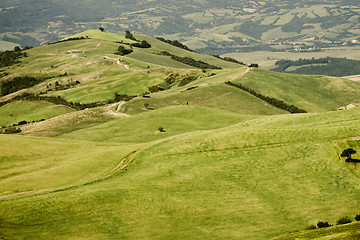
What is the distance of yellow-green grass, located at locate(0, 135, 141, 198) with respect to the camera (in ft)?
156

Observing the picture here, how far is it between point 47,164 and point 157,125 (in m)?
51.9

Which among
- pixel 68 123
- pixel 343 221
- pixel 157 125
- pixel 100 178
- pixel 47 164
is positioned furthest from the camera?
pixel 68 123

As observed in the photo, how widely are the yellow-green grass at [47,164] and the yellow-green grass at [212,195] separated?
5.26 feet

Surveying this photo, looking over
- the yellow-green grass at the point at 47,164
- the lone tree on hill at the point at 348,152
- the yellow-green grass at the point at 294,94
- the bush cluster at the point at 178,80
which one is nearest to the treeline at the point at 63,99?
the bush cluster at the point at 178,80

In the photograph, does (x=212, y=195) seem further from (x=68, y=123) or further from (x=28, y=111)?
(x=28, y=111)

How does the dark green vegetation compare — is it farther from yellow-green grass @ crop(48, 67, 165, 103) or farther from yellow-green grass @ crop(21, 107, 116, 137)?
yellow-green grass @ crop(48, 67, 165, 103)

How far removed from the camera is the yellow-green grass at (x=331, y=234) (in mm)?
29434

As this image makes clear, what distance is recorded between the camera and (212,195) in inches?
1767

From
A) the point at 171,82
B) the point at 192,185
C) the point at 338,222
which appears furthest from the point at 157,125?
the point at 171,82

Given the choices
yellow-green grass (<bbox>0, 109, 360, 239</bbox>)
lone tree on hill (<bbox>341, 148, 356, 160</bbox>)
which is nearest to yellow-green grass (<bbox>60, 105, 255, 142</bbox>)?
yellow-green grass (<bbox>0, 109, 360, 239</bbox>)

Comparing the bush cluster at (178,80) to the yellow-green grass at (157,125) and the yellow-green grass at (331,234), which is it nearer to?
the yellow-green grass at (157,125)

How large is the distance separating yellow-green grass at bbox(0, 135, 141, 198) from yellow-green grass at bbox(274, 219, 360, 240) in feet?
95.9

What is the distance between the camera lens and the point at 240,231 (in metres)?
37.2

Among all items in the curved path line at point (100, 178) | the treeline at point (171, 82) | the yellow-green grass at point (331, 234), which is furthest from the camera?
the treeline at point (171, 82)
